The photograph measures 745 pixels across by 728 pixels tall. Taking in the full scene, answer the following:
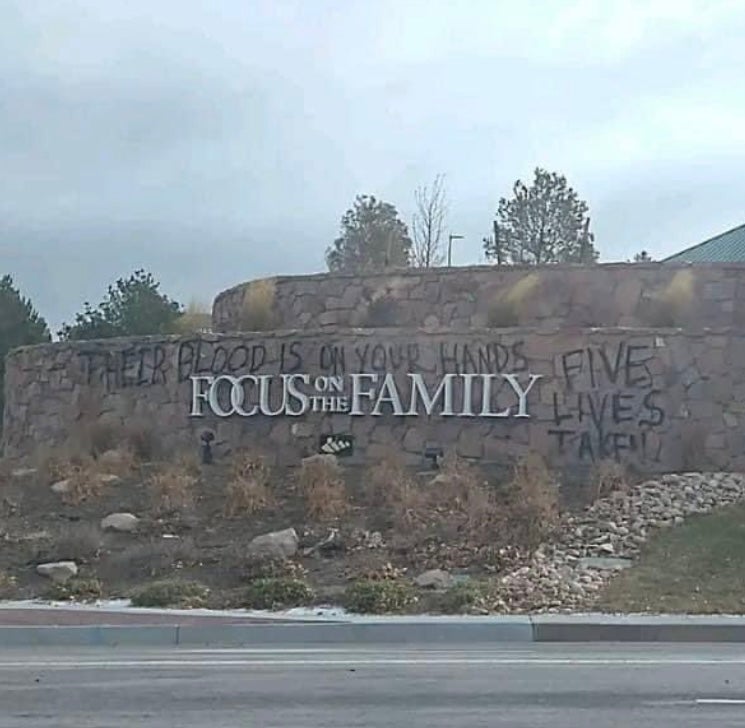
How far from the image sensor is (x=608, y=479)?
1955cm

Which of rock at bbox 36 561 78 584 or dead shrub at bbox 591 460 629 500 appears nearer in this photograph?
rock at bbox 36 561 78 584

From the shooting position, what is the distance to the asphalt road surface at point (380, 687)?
8828mm

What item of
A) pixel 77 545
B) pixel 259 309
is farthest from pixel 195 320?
pixel 77 545

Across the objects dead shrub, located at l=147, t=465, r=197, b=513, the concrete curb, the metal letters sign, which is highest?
the metal letters sign

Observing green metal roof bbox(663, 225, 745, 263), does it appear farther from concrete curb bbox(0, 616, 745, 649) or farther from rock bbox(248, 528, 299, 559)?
concrete curb bbox(0, 616, 745, 649)

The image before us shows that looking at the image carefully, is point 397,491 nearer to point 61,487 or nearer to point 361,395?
point 361,395

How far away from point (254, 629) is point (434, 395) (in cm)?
824

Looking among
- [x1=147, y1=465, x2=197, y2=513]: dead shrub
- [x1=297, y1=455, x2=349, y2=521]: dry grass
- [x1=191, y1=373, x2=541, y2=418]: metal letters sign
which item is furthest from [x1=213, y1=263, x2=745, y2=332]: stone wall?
[x1=147, y1=465, x2=197, y2=513]: dead shrub

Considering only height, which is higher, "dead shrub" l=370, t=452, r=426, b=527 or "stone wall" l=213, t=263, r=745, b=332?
"stone wall" l=213, t=263, r=745, b=332

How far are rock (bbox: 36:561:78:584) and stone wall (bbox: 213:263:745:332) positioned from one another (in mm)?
8053

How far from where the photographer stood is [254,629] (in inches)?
543

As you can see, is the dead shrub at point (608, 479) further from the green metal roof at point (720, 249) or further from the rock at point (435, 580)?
the green metal roof at point (720, 249)

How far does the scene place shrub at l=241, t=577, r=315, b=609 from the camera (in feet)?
49.1

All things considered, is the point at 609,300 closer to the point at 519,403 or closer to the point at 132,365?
the point at 519,403
